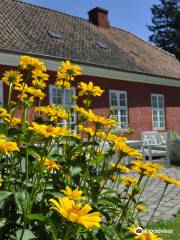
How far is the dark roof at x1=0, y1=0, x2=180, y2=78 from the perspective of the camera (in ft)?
40.8

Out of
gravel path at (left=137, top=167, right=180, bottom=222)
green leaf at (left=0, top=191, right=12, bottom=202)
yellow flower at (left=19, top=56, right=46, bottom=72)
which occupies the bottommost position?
gravel path at (left=137, top=167, right=180, bottom=222)

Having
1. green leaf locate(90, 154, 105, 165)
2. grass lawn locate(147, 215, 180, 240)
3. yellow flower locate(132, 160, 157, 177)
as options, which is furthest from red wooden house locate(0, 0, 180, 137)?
yellow flower locate(132, 160, 157, 177)

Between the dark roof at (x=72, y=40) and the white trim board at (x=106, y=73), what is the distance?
244mm

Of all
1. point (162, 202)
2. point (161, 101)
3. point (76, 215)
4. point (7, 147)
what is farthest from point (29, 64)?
point (161, 101)

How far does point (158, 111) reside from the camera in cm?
1744

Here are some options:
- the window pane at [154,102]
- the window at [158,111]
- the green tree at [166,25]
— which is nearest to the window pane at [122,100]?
the window at [158,111]

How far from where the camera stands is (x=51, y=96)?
12.4 meters

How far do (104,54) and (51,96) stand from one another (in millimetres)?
3614

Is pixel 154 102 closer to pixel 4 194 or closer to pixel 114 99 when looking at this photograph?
pixel 114 99

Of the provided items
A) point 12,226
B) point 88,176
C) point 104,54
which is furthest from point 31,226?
point 104,54

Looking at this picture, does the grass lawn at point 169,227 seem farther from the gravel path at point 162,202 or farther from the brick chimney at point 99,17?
the brick chimney at point 99,17

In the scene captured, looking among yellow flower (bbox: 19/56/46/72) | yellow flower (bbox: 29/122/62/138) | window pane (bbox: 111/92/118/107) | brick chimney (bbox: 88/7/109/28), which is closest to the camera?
yellow flower (bbox: 29/122/62/138)

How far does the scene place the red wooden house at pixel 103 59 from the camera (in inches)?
482

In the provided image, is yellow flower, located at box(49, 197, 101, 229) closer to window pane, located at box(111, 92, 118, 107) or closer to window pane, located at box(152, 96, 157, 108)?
window pane, located at box(111, 92, 118, 107)
